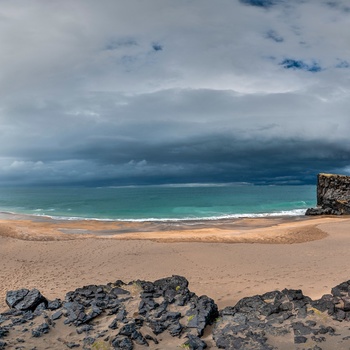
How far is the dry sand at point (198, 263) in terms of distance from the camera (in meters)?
16.7

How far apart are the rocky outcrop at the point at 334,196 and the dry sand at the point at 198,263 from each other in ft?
82.0

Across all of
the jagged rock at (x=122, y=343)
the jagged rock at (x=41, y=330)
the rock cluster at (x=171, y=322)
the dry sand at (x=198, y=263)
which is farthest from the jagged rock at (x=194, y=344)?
the dry sand at (x=198, y=263)

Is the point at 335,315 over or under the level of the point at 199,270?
over

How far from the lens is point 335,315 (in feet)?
30.9

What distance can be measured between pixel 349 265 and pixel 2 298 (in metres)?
18.2

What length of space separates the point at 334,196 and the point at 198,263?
4233cm

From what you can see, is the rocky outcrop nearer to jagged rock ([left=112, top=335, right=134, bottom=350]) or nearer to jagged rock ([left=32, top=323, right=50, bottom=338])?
jagged rock ([left=112, top=335, right=134, bottom=350])

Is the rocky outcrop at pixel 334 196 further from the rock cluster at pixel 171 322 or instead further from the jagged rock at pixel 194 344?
the jagged rock at pixel 194 344

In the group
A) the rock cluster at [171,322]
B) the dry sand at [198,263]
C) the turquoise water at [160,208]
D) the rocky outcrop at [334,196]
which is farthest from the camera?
the turquoise water at [160,208]

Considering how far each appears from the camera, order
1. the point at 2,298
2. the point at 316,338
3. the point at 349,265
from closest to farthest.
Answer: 1. the point at 316,338
2. the point at 2,298
3. the point at 349,265

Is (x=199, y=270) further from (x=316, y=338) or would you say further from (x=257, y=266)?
(x=316, y=338)

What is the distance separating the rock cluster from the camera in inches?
348

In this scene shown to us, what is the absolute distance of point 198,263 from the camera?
838 inches

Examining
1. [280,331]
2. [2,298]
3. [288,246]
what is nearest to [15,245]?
[2,298]
